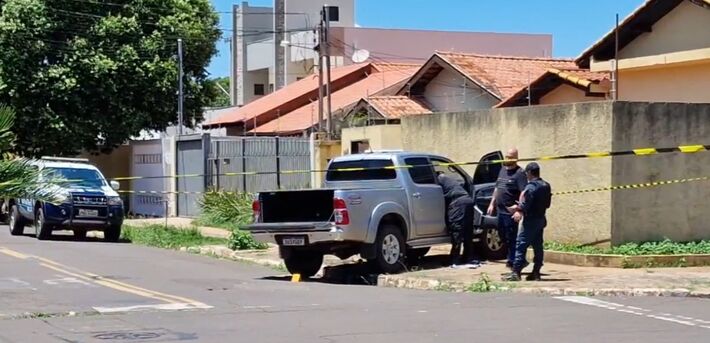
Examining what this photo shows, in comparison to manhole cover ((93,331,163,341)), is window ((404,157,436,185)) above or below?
above

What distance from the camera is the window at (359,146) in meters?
25.5

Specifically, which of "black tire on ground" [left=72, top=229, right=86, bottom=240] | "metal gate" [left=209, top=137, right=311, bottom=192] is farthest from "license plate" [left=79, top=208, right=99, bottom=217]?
"metal gate" [left=209, top=137, right=311, bottom=192]

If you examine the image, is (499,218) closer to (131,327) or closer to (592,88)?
(131,327)

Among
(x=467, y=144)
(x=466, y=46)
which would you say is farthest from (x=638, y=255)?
(x=466, y=46)

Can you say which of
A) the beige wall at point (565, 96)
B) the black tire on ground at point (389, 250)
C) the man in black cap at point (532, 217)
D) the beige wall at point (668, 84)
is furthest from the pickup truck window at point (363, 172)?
the beige wall at point (565, 96)

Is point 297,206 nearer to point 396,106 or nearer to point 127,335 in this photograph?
point 127,335

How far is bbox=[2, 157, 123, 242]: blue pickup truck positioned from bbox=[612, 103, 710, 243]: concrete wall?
1173cm

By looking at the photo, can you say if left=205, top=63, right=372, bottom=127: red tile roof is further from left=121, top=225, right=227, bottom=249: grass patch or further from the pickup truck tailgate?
the pickup truck tailgate

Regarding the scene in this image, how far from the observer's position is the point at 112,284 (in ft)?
49.2

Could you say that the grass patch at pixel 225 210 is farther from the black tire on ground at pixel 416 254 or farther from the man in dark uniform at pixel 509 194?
the man in dark uniform at pixel 509 194

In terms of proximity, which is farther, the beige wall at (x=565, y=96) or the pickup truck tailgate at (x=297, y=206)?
the beige wall at (x=565, y=96)

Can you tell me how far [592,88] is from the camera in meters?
23.6

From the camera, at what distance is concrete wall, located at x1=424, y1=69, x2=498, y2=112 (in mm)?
30875

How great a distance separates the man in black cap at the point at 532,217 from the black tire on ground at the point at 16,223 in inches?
575
